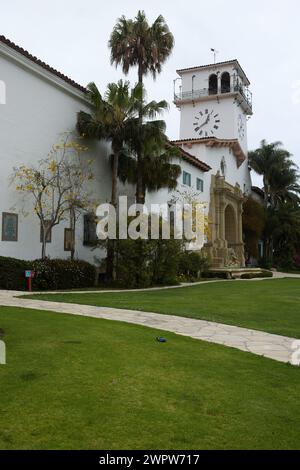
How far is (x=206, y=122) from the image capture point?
138 feet

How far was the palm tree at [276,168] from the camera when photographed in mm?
46094

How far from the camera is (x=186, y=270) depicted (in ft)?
81.3

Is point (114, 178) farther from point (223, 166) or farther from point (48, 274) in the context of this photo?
point (223, 166)

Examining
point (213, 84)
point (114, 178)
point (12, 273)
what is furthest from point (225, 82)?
point (12, 273)

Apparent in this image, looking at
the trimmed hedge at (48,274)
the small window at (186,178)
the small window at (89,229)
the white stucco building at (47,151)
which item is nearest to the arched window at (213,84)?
the white stucco building at (47,151)

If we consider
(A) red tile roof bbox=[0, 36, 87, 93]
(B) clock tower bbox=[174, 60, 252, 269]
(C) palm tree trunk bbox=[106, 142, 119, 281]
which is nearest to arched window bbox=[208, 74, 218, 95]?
(B) clock tower bbox=[174, 60, 252, 269]

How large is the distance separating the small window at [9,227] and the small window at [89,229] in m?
4.07

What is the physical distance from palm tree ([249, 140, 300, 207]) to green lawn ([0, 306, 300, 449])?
137ft

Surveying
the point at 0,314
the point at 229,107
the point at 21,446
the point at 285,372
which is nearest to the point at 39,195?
the point at 0,314

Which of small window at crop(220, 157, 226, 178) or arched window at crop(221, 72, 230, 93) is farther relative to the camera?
arched window at crop(221, 72, 230, 93)

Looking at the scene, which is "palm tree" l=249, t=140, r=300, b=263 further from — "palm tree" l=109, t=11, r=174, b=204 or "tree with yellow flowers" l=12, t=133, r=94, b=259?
"tree with yellow flowers" l=12, t=133, r=94, b=259

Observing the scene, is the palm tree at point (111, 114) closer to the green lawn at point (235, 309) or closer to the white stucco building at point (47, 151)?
the white stucco building at point (47, 151)

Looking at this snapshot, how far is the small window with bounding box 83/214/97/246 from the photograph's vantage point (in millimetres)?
20719

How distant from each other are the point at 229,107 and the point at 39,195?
92.8 ft
